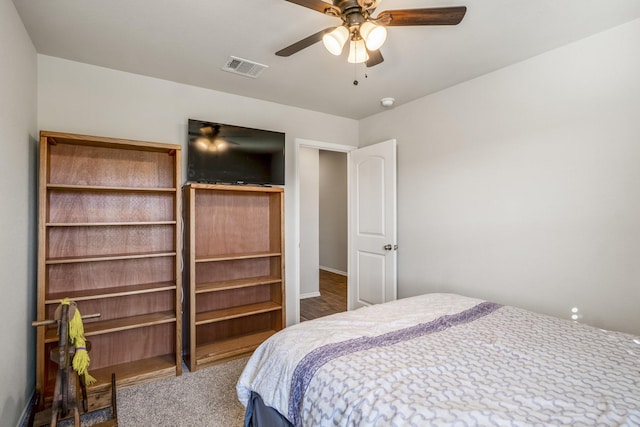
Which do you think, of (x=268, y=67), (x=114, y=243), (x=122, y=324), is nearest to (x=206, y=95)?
(x=268, y=67)

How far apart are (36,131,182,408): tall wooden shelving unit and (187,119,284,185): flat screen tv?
8.8 inches

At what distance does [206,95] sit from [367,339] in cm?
263

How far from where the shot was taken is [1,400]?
155cm

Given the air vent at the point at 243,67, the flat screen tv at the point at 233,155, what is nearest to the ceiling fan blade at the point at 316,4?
the air vent at the point at 243,67

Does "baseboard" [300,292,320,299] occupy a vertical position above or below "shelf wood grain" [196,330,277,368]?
below

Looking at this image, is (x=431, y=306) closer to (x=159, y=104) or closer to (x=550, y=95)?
(x=550, y=95)

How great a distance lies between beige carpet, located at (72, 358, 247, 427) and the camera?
1.95 meters

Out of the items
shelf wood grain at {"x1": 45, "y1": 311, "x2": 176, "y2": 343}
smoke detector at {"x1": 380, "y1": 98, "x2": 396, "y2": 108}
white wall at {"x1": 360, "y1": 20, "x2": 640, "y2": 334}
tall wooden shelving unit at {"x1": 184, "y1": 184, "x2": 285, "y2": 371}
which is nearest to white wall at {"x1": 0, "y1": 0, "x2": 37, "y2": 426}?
shelf wood grain at {"x1": 45, "y1": 311, "x2": 176, "y2": 343}

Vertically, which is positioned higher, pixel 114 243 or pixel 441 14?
pixel 441 14

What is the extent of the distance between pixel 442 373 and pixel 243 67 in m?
2.48

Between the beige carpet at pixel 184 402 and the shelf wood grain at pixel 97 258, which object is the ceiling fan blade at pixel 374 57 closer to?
the shelf wood grain at pixel 97 258

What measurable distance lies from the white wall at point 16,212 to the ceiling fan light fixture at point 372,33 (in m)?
1.80

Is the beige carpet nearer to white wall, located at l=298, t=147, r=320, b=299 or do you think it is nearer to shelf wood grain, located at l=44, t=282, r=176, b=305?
shelf wood grain, located at l=44, t=282, r=176, b=305

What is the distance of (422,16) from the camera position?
1.46 metres
